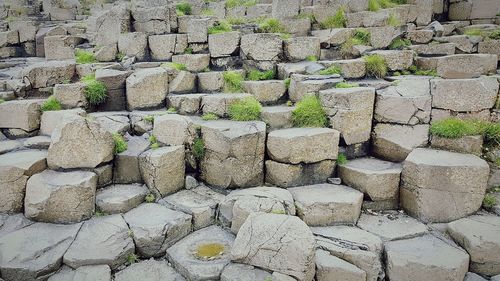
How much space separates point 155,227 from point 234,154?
174 centimetres

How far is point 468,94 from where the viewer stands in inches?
247

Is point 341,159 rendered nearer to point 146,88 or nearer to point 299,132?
point 299,132

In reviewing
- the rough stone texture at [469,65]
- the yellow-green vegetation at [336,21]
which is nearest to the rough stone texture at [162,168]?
the yellow-green vegetation at [336,21]

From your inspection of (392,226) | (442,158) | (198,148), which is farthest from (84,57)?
(442,158)

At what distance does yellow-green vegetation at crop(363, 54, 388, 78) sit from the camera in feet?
25.3

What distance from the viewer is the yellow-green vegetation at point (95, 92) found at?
270 inches

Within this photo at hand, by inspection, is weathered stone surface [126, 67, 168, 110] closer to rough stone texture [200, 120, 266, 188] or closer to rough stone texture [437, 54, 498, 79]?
rough stone texture [200, 120, 266, 188]

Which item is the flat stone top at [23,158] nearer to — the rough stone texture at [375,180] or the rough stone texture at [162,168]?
the rough stone texture at [162,168]

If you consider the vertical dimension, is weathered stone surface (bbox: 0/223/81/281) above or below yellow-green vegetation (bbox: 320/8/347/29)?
below

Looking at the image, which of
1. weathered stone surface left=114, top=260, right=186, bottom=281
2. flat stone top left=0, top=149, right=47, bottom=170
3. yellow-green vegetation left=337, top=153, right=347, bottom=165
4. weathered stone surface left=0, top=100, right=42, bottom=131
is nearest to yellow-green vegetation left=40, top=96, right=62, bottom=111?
weathered stone surface left=0, top=100, right=42, bottom=131

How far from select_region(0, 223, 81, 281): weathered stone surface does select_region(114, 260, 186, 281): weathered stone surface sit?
863mm

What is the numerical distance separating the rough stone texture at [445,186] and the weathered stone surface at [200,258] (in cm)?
306

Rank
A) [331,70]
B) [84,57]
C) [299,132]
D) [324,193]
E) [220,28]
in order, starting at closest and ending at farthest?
[324,193] → [299,132] → [331,70] → [84,57] → [220,28]

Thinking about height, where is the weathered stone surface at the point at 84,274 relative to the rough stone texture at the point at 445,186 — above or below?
below
